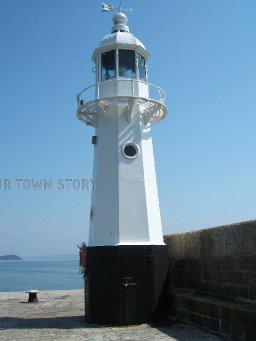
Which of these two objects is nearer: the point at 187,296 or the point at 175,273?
the point at 187,296

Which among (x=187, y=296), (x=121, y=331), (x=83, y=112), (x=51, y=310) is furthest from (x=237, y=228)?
(x=51, y=310)

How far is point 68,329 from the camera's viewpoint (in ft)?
42.5

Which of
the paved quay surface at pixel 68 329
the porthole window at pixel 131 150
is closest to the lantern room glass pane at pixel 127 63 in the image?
the porthole window at pixel 131 150

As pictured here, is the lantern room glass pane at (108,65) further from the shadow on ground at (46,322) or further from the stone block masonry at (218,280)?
the shadow on ground at (46,322)

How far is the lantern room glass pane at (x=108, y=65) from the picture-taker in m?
15.6

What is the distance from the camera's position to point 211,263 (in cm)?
1388

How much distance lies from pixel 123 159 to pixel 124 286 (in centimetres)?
398

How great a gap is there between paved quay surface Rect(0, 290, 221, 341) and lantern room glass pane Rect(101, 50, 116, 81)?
8110 millimetres

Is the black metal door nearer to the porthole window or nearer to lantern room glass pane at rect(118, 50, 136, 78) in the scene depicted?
the porthole window

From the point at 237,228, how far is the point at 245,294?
172cm

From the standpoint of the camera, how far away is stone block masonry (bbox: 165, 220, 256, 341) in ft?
36.7

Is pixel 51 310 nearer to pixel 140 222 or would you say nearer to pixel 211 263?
pixel 140 222

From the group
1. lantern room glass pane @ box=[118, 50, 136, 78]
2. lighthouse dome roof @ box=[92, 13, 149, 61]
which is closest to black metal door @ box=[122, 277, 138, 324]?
lantern room glass pane @ box=[118, 50, 136, 78]

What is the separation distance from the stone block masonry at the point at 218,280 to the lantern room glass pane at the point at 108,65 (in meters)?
6.06
